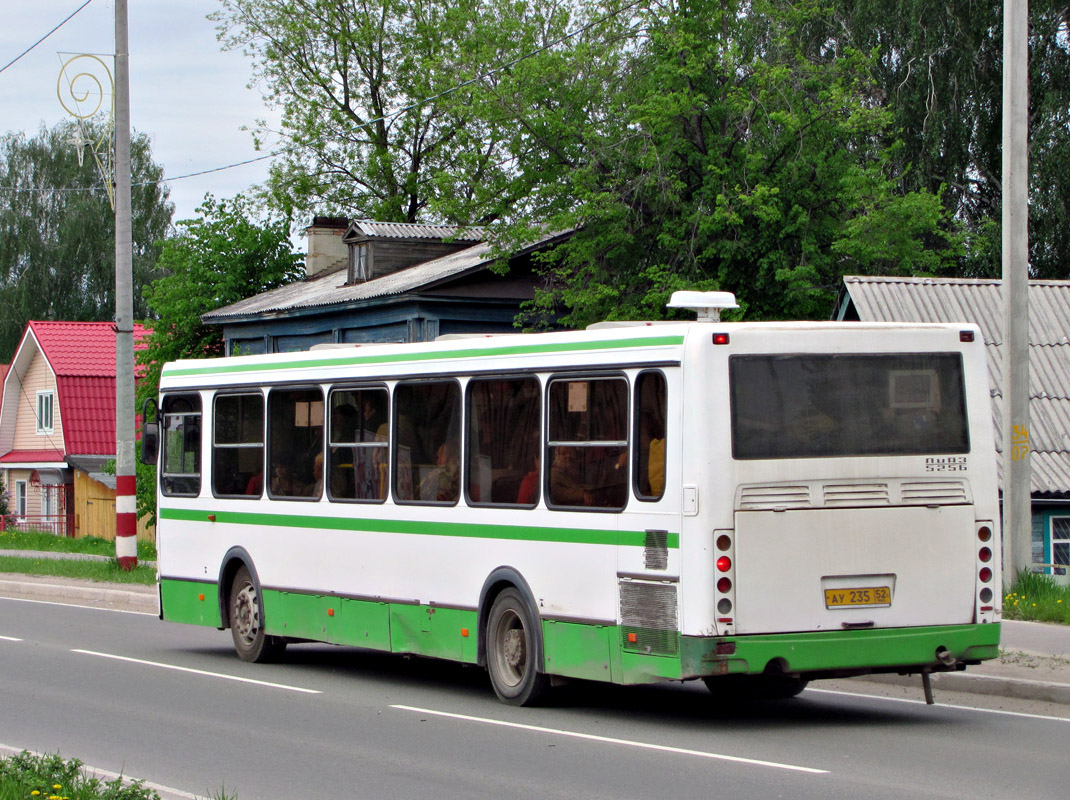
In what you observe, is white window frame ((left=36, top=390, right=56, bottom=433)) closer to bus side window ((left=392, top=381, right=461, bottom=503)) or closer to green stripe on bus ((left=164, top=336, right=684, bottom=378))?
green stripe on bus ((left=164, top=336, right=684, bottom=378))

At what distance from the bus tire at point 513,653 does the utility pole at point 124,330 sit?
14.1 m

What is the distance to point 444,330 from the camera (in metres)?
34.8

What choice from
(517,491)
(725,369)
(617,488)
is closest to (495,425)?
(517,491)

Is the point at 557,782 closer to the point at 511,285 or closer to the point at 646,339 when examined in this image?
the point at 646,339

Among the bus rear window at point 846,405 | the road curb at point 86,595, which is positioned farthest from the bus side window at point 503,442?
the road curb at point 86,595

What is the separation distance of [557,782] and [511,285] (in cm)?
2716

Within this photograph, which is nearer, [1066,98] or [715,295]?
[715,295]

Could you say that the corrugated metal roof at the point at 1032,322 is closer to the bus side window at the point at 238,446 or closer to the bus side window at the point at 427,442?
the bus side window at the point at 238,446

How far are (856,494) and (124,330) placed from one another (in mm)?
17009

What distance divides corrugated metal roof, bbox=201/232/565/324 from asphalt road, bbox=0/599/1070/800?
66.6ft

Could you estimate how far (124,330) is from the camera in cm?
2494

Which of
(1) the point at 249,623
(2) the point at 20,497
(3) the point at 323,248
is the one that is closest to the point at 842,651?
(1) the point at 249,623

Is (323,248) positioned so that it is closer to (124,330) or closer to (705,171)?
(705,171)

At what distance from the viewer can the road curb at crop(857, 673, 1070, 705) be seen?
11.4 metres
